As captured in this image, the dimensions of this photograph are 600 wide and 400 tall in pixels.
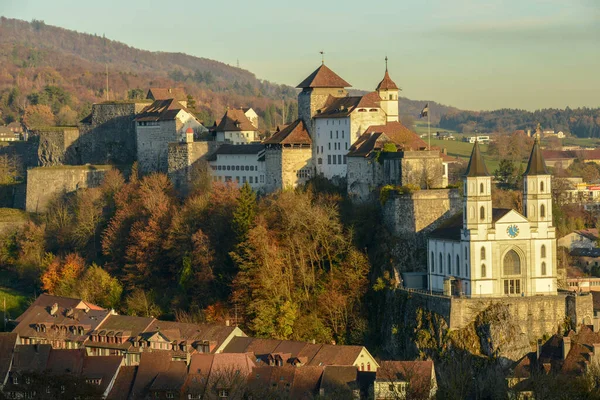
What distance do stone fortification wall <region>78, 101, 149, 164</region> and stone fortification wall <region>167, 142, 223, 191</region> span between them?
710cm

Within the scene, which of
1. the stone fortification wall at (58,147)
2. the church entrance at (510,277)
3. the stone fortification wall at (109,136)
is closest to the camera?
the church entrance at (510,277)

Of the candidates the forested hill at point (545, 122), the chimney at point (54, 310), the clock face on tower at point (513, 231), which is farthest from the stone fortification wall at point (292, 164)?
the forested hill at point (545, 122)

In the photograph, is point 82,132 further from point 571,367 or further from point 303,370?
point 571,367

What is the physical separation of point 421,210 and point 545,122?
124m

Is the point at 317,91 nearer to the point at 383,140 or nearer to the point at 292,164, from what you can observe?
the point at 292,164

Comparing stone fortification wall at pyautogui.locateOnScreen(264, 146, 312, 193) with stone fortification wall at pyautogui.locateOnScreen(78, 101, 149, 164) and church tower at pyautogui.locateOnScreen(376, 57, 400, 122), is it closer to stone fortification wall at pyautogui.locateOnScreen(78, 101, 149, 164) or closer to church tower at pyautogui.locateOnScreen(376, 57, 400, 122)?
church tower at pyautogui.locateOnScreen(376, 57, 400, 122)

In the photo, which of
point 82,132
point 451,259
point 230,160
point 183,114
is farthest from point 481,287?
point 82,132

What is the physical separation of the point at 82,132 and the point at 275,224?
25.1 meters

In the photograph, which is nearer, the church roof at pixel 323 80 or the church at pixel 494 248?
the church at pixel 494 248

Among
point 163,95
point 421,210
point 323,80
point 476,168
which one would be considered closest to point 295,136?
point 323,80

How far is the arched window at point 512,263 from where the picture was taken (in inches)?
2656

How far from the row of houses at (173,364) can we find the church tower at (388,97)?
14.9 meters

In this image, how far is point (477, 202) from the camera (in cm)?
6762

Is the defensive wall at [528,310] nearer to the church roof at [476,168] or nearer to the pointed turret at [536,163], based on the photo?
the church roof at [476,168]
